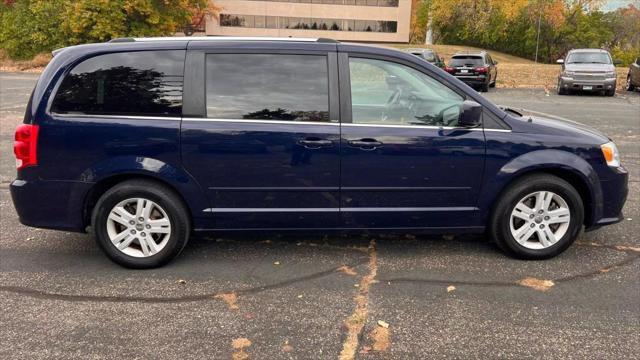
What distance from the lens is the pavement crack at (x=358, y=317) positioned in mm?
3188

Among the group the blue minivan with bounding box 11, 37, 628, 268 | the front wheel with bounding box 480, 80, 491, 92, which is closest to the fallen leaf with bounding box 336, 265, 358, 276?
the blue minivan with bounding box 11, 37, 628, 268

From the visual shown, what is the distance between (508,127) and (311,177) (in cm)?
163

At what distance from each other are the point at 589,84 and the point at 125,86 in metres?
19.8

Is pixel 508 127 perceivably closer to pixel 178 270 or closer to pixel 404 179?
pixel 404 179

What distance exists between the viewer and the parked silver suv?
65.6 feet

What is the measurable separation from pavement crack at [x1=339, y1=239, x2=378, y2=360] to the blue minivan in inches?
16.6

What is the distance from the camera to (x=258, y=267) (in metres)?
4.38

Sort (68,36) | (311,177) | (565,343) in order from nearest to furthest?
(565,343), (311,177), (68,36)

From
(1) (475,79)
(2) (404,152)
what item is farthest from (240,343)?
(1) (475,79)

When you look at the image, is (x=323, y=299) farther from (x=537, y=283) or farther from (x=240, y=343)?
(x=537, y=283)

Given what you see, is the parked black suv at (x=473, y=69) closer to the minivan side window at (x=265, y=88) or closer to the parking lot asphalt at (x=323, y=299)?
the parking lot asphalt at (x=323, y=299)

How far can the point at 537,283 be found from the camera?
409cm

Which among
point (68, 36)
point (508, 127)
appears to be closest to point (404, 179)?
point (508, 127)

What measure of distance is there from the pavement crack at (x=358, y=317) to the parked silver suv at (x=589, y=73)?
61.3 feet
